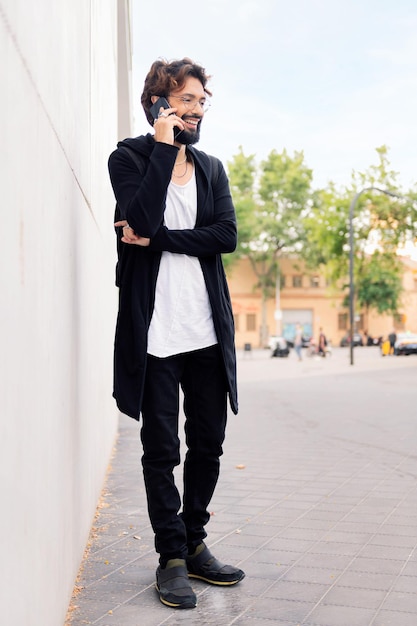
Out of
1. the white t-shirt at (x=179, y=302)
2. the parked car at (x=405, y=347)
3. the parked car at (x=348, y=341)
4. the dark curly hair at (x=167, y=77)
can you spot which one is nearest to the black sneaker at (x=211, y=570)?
the white t-shirt at (x=179, y=302)

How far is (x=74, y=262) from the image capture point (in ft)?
11.7

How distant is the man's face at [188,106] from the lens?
3545mm

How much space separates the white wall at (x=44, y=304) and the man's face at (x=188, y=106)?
43 cm

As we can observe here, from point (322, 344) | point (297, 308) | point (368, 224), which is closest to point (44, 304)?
point (322, 344)

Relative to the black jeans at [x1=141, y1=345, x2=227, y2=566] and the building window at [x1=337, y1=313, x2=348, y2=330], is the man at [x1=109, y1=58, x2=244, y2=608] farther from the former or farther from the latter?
the building window at [x1=337, y1=313, x2=348, y2=330]

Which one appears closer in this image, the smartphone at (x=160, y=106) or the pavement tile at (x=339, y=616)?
the pavement tile at (x=339, y=616)

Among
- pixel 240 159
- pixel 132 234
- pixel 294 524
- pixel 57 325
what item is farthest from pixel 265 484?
pixel 240 159

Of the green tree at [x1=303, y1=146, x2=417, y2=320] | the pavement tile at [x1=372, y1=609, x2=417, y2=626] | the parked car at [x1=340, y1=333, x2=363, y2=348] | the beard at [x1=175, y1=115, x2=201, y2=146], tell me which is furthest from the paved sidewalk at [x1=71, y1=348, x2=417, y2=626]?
the parked car at [x1=340, y1=333, x2=363, y2=348]

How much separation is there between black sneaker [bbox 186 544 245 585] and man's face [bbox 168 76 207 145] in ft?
5.85

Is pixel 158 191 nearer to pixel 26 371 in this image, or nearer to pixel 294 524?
pixel 26 371

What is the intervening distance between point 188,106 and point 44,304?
1389 mm

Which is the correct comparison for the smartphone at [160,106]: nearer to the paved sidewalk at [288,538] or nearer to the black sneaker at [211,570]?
the black sneaker at [211,570]

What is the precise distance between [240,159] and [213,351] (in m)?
68.9

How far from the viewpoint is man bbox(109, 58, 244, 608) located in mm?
3443
